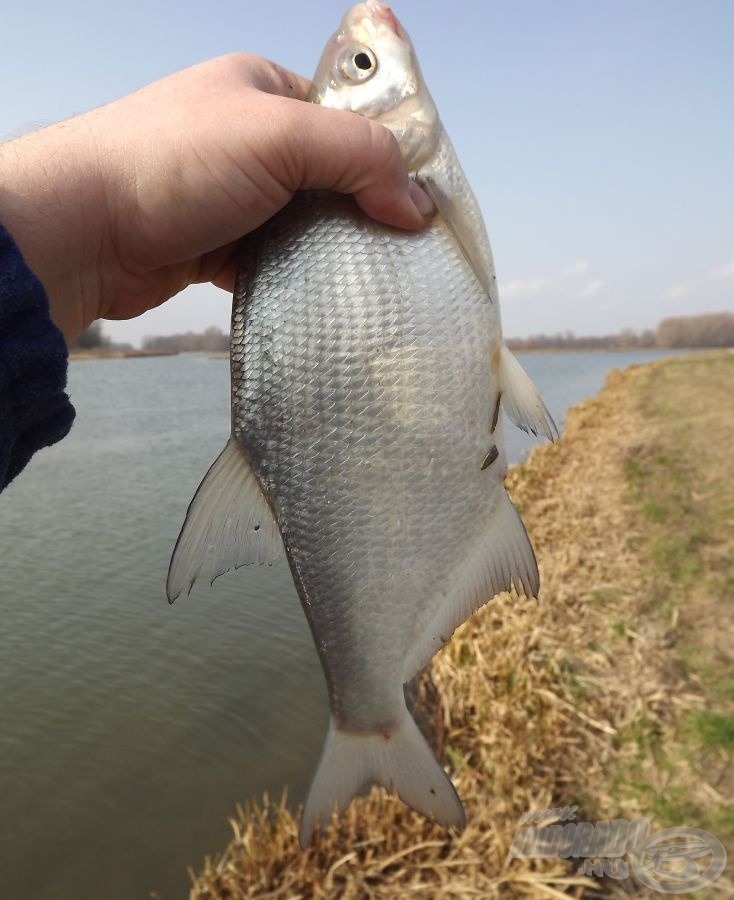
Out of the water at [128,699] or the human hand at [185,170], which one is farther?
the water at [128,699]

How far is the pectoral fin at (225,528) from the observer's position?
1.84m

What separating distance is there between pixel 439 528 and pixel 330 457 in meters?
0.36

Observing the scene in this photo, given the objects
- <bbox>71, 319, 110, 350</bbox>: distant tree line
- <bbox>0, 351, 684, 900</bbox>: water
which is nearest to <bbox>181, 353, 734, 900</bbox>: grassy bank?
<bbox>0, 351, 684, 900</bbox>: water

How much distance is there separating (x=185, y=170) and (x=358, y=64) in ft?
1.90

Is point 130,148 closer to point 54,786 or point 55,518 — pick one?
point 54,786

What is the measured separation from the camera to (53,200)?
6.36 ft

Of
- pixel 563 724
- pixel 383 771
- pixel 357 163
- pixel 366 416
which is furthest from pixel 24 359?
pixel 563 724

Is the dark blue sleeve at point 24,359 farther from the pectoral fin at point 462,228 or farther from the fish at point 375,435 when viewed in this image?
the pectoral fin at point 462,228

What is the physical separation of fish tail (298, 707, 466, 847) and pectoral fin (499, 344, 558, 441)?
0.89 meters

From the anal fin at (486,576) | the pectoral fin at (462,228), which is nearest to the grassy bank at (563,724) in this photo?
the anal fin at (486,576)

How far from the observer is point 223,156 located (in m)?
1.93

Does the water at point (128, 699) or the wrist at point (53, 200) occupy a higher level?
the wrist at point (53, 200)

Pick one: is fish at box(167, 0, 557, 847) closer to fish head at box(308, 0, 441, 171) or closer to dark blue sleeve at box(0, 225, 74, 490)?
fish head at box(308, 0, 441, 171)

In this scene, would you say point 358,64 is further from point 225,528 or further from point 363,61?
point 225,528
